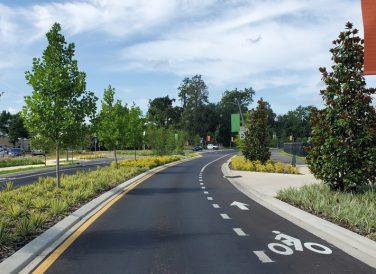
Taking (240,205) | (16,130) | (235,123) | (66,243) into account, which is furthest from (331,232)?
(16,130)

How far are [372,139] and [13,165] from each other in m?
38.2

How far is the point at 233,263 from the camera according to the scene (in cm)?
732

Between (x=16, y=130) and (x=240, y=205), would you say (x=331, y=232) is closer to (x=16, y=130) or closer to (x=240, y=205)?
(x=240, y=205)

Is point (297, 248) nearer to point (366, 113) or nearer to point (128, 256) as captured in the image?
point (128, 256)

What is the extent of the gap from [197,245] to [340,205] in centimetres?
452

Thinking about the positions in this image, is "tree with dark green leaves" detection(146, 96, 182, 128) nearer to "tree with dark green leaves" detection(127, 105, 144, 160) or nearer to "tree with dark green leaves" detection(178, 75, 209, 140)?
"tree with dark green leaves" detection(178, 75, 209, 140)

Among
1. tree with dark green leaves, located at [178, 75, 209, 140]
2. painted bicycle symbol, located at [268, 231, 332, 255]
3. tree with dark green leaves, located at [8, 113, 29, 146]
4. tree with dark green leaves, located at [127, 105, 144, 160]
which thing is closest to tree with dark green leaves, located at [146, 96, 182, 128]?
tree with dark green leaves, located at [178, 75, 209, 140]

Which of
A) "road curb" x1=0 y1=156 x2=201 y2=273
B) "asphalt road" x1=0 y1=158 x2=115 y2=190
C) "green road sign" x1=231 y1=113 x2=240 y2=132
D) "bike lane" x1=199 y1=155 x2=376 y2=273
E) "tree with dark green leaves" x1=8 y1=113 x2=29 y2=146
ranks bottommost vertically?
"asphalt road" x1=0 y1=158 x2=115 y2=190

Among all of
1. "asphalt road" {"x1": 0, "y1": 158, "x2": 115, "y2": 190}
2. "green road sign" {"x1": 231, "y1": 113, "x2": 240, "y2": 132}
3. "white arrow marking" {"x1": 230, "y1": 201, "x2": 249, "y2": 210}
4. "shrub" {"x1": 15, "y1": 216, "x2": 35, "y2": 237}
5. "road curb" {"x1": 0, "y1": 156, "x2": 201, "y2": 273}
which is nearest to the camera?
"road curb" {"x1": 0, "y1": 156, "x2": 201, "y2": 273}

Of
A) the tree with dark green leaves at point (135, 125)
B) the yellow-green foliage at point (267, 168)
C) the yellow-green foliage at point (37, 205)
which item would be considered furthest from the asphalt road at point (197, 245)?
the tree with dark green leaves at point (135, 125)

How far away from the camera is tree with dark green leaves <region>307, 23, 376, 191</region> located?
14.0 meters

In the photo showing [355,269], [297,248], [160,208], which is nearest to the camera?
[355,269]

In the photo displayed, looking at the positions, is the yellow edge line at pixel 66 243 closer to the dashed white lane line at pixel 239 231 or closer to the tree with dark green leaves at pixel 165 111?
the dashed white lane line at pixel 239 231

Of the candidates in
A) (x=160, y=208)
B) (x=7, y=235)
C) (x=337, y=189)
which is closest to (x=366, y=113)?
(x=337, y=189)
